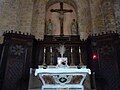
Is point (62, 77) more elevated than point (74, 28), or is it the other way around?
point (74, 28)

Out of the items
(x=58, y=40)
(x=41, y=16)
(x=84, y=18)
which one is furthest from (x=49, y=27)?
(x=84, y=18)

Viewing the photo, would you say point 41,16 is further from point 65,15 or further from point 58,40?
point 58,40

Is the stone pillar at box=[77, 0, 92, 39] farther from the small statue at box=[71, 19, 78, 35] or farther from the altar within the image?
the altar

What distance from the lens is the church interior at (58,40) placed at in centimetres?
793

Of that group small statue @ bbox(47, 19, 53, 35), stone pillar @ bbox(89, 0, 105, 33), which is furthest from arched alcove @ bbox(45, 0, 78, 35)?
stone pillar @ bbox(89, 0, 105, 33)

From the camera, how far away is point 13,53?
8.39m

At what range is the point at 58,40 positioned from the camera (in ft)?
33.1

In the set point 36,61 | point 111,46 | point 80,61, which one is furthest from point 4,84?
point 111,46

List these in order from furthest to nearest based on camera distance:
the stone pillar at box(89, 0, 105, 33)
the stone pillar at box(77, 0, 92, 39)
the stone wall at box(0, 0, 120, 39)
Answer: the stone pillar at box(77, 0, 92, 39) < the stone pillar at box(89, 0, 105, 33) < the stone wall at box(0, 0, 120, 39)

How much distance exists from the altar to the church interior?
129 millimetres

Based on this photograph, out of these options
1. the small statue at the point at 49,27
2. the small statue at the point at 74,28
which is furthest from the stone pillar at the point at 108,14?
Result: the small statue at the point at 49,27

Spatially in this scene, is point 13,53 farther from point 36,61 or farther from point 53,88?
point 53,88

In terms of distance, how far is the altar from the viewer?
21.3 ft

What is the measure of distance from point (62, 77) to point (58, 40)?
374 centimetres
